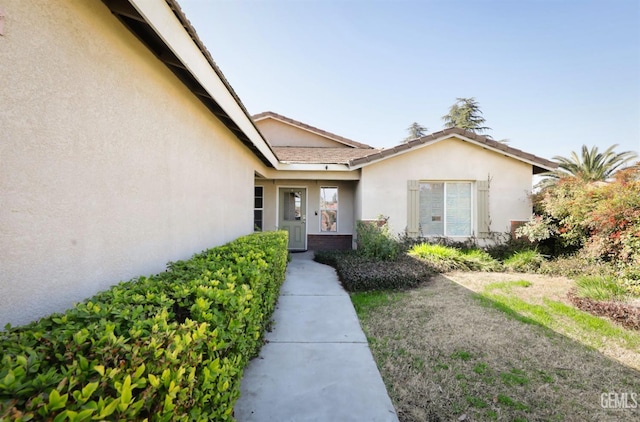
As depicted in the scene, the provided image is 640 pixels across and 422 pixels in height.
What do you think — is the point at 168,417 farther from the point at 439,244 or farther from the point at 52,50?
the point at 439,244

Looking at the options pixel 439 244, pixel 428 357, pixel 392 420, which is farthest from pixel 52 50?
pixel 439 244

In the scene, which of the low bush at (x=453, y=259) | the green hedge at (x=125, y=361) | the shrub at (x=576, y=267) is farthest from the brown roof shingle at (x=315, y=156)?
the green hedge at (x=125, y=361)

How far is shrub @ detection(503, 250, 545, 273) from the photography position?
24.6 ft

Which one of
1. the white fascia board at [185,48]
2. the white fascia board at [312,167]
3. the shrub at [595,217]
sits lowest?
the shrub at [595,217]

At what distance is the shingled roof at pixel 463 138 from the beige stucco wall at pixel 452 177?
257mm

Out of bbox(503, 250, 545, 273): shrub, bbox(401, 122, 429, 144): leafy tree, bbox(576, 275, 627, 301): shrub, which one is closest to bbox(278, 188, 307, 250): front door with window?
bbox(503, 250, 545, 273): shrub

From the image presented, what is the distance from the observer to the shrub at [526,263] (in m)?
7.50

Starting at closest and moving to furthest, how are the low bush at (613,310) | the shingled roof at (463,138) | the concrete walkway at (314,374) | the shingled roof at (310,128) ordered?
the concrete walkway at (314,374) → the low bush at (613,310) → the shingled roof at (463,138) → the shingled roof at (310,128)

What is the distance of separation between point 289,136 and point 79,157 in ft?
39.4

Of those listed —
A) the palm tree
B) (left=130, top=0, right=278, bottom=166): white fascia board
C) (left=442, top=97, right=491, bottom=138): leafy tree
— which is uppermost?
(left=442, top=97, right=491, bottom=138): leafy tree

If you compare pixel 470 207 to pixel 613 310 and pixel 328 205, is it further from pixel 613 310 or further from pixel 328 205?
pixel 328 205

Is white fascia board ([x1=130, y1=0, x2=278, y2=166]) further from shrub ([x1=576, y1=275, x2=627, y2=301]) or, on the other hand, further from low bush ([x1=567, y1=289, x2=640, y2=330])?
shrub ([x1=576, y1=275, x2=627, y2=301])

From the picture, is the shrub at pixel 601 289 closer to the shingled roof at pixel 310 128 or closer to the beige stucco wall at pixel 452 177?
the beige stucco wall at pixel 452 177

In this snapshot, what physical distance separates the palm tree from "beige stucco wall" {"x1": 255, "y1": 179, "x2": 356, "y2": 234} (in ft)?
46.1
